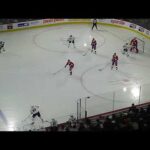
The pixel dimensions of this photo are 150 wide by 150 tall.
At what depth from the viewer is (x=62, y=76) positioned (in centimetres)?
1216

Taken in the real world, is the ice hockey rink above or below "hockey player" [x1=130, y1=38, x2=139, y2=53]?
below

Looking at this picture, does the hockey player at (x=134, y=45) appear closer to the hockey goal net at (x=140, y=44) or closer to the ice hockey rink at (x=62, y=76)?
the hockey goal net at (x=140, y=44)

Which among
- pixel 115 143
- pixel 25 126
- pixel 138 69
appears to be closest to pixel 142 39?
pixel 138 69

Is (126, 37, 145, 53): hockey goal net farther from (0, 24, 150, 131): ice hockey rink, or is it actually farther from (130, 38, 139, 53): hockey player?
(130, 38, 139, 53): hockey player

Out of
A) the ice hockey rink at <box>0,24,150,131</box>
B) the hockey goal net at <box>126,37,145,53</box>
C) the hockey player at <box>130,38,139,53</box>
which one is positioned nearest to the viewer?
the ice hockey rink at <box>0,24,150,131</box>

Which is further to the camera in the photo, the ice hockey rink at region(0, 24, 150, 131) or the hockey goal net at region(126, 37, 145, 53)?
the hockey goal net at region(126, 37, 145, 53)

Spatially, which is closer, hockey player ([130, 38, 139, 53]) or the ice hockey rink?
the ice hockey rink

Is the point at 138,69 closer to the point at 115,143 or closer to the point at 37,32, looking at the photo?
the point at 37,32

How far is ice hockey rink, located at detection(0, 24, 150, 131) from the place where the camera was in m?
9.82

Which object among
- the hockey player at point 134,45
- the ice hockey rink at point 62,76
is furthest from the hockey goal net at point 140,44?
the hockey player at point 134,45

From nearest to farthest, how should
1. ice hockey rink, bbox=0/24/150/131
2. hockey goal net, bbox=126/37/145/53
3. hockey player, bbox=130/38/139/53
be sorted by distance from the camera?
ice hockey rink, bbox=0/24/150/131 < hockey player, bbox=130/38/139/53 < hockey goal net, bbox=126/37/145/53

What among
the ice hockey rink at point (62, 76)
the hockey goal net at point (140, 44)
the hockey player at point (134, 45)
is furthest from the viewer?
the hockey goal net at point (140, 44)

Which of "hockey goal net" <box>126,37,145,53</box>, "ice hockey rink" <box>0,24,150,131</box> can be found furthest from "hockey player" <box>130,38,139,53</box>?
"ice hockey rink" <box>0,24,150,131</box>

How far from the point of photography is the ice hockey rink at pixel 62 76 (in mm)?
9820
